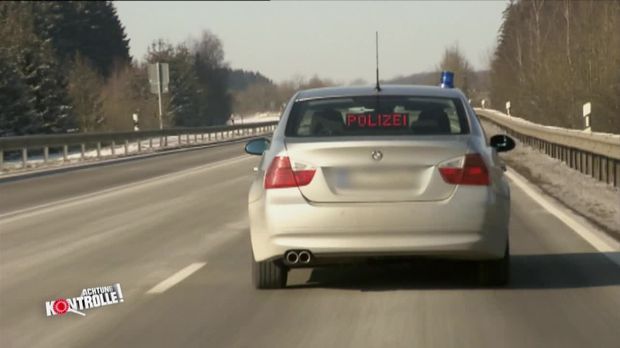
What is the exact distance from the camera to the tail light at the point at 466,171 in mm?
8117

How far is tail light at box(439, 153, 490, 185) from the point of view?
8.12 metres

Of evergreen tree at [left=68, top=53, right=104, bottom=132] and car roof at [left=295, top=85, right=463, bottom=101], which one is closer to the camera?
car roof at [left=295, top=85, right=463, bottom=101]

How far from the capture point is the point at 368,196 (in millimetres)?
8094

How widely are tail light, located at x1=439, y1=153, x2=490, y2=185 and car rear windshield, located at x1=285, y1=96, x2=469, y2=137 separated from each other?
0.46 m

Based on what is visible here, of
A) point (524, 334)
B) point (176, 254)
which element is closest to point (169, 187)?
point (176, 254)

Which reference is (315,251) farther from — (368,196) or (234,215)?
(234,215)

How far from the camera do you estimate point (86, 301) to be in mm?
8609

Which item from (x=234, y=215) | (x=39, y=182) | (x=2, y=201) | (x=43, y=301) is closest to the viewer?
(x=43, y=301)

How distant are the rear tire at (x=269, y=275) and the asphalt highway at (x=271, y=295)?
0.07 m

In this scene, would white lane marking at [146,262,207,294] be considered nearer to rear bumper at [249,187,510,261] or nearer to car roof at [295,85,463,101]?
rear bumper at [249,187,510,261]

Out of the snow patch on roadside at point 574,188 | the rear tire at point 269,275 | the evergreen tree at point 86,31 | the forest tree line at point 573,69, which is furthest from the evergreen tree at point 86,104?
the rear tire at point 269,275

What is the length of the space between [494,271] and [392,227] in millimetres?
1111

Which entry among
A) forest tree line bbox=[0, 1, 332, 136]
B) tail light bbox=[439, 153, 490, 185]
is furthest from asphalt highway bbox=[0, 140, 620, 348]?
forest tree line bbox=[0, 1, 332, 136]

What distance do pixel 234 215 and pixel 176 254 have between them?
14.1 feet
